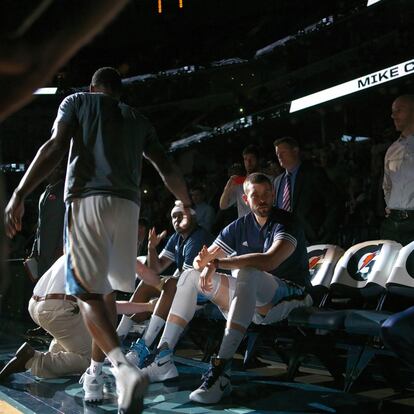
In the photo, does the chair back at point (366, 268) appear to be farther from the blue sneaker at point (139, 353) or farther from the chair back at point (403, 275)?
the blue sneaker at point (139, 353)

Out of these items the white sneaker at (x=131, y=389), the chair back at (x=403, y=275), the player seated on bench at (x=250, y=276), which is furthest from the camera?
the chair back at (x=403, y=275)

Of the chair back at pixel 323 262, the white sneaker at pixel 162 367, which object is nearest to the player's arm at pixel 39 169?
the white sneaker at pixel 162 367

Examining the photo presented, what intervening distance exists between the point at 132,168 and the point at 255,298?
969mm

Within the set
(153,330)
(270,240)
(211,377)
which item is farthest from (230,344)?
(153,330)

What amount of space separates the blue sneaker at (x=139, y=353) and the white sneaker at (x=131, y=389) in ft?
4.32

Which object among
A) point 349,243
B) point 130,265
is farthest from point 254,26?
point 130,265

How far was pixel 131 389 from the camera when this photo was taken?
196cm

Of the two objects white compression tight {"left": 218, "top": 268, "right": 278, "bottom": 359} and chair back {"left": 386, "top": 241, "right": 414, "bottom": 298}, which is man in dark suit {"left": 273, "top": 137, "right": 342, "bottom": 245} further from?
white compression tight {"left": 218, "top": 268, "right": 278, "bottom": 359}

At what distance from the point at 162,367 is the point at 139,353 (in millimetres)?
210

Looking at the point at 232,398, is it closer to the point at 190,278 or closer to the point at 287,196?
the point at 190,278

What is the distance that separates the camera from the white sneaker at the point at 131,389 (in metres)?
1.94

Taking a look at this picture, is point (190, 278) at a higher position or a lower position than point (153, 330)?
higher

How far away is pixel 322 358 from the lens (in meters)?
3.25

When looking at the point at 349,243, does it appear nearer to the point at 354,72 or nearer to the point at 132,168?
the point at 132,168
